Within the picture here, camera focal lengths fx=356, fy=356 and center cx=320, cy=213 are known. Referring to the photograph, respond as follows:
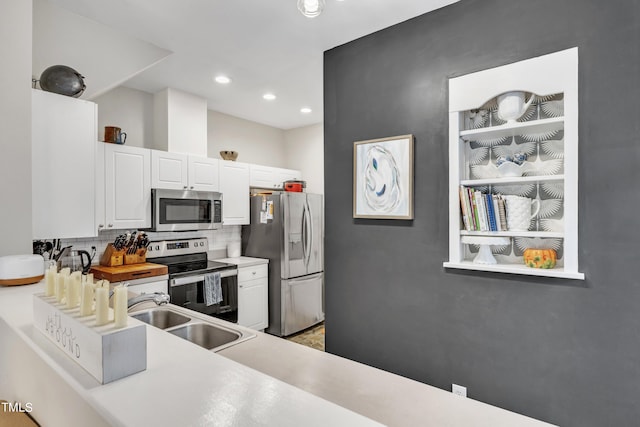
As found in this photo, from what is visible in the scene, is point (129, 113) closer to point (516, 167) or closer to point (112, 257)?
point (112, 257)

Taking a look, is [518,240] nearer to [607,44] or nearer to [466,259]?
[466,259]

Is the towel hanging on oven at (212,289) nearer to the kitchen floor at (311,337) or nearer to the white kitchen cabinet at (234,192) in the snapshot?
the white kitchen cabinet at (234,192)

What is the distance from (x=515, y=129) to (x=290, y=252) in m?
2.64

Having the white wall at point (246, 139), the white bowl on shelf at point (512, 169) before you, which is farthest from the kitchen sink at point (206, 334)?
the white wall at point (246, 139)

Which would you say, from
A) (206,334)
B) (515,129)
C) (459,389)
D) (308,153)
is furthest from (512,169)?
(308,153)

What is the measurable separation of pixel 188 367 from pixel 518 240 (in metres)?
1.88

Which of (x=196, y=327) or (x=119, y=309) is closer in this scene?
(x=119, y=309)

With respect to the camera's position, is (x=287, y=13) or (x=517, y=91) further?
(x=287, y=13)

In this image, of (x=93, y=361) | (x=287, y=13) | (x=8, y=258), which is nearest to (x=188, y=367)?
(x=93, y=361)

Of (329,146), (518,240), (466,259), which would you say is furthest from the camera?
(329,146)

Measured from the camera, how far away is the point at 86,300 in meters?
0.89

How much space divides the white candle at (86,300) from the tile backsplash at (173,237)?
2623 mm

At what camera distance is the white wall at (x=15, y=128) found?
1.78 m

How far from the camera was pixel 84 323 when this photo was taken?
832mm
